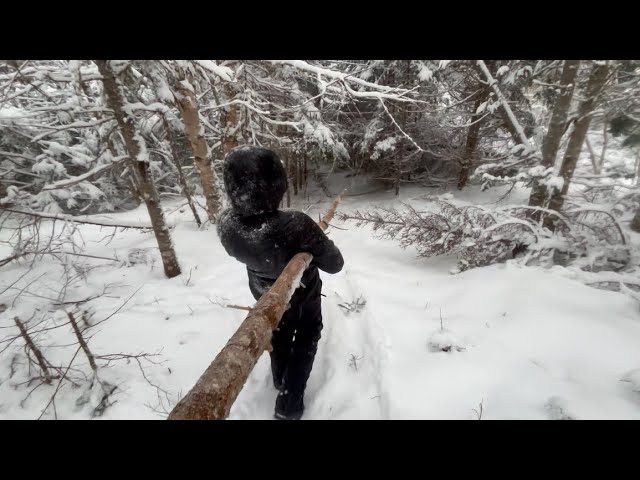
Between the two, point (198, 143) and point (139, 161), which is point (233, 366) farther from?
point (198, 143)

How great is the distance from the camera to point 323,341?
388 centimetres

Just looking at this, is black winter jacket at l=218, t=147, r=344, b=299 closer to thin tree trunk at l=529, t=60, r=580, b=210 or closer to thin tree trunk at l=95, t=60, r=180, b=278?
thin tree trunk at l=95, t=60, r=180, b=278

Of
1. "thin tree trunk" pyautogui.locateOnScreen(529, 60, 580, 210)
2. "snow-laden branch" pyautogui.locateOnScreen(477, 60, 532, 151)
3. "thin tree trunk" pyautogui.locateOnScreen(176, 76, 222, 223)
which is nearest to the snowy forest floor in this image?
"thin tree trunk" pyautogui.locateOnScreen(529, 60, 580, 210)

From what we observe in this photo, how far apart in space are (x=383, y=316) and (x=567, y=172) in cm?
451

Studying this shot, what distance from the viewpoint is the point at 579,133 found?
5.00 m

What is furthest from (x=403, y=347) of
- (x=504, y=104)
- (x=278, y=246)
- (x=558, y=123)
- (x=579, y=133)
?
(x=504, y=104)

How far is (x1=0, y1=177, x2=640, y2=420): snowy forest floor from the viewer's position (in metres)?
2.47

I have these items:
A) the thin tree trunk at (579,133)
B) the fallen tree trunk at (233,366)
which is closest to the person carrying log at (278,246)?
the fallen tree trunk at (233,366)

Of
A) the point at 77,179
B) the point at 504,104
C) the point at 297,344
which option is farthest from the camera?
the point at 504,104

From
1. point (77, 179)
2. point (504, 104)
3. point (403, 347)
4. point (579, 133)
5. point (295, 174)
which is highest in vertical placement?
point (504, 104)

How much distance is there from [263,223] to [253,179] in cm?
38

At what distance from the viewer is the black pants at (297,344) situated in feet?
9.49

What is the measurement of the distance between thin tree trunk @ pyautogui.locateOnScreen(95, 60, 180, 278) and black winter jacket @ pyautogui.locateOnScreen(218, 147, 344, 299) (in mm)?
3641

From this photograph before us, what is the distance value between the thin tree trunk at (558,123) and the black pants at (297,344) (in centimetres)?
490
